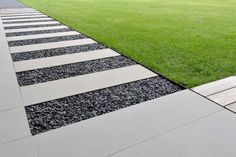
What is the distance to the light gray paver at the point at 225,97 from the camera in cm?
239

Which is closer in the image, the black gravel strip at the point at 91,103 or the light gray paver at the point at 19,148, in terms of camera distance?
the light gray paver at the point at 19,148

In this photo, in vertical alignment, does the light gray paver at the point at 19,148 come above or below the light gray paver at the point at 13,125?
below

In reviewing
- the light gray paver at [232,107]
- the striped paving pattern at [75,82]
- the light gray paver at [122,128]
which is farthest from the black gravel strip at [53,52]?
the light gray paver at [232,107]

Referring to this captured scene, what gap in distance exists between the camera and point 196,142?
72.1 inches

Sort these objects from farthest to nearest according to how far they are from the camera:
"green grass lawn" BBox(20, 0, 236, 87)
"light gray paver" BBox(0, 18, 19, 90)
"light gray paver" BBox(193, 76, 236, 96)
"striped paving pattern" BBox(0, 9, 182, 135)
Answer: "green grass lawn" BBox(20, 0, 236, 87)
"light gray paver" BBox(0, 18, 19, 90)
"light gray paver" BBox(193, 76, 236, 96)
"striped paving pattern" BBox(0, 9, 182, 135)

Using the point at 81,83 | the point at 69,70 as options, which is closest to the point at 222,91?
the point at 81,83

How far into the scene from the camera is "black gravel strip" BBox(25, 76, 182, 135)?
2.18m

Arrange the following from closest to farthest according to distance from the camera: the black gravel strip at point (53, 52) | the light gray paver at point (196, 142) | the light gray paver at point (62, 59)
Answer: the light gray paver at point (196, 142) < the light gray paver at point (62, 59) < the black gravel strip at point (53, 52)

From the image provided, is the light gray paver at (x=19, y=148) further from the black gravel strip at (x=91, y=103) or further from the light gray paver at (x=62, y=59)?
the light gray paver at (x=62, y=59)

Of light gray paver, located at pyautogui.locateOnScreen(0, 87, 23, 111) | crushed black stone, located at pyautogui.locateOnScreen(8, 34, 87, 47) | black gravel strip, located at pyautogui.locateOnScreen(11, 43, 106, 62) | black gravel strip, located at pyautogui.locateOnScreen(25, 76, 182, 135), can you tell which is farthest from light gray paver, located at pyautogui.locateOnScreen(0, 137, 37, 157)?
crushed black stone, located at pyautogui.locateOnScreen(8, 34, 87, 47)

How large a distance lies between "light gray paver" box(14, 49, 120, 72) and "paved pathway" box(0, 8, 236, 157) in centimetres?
2

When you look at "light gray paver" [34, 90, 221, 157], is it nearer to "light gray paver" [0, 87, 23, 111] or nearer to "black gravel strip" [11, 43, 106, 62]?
"light gray paver" [0, 87, 23, 111]

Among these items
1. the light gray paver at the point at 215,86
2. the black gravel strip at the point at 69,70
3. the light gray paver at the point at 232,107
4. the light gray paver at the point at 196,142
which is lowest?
the light gray paver at the point at 196,142

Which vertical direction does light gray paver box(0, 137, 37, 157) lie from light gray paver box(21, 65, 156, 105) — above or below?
above
